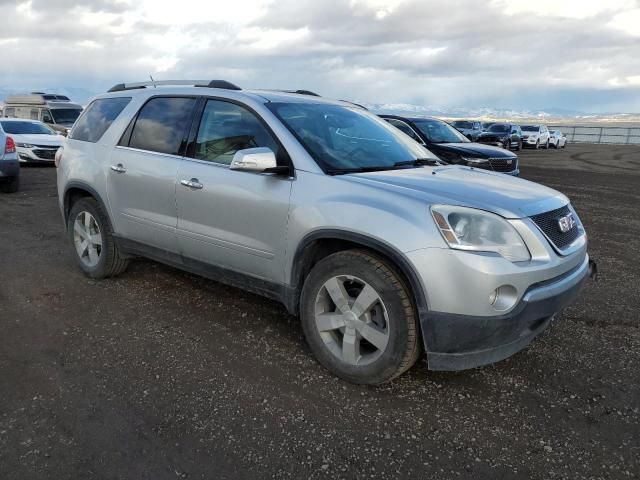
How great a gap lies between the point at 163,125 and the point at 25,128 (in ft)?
43.8

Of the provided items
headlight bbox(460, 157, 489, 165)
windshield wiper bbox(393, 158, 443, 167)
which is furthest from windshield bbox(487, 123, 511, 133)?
windshield wiper bbox(393, 158, 443, 167)

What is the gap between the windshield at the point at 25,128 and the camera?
1509cm

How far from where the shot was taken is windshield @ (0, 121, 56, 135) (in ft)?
49.5

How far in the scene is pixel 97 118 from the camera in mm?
5020

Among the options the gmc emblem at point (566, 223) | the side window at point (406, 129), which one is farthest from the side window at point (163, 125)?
the side window at point (406, 129)

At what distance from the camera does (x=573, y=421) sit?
9.49 ft

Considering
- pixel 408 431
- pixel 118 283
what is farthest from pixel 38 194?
pixel 408 431

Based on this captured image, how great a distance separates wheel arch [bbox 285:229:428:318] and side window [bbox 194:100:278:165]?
745 mm

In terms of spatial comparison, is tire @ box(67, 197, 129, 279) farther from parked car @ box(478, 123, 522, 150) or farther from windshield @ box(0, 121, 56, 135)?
parked car @ box(478, 123, 522, 150)

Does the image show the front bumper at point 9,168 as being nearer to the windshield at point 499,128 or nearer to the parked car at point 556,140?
the windshield at point 499,128

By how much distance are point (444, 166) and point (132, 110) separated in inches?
106

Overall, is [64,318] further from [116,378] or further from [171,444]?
[171,444]

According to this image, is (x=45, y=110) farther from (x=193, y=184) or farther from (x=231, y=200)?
(x=231, y=200)

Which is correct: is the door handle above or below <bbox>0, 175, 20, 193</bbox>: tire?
above
